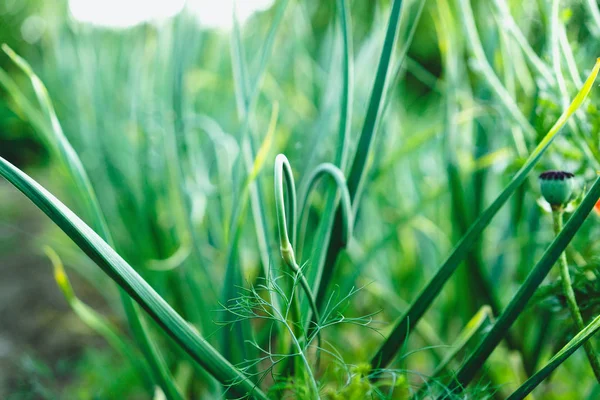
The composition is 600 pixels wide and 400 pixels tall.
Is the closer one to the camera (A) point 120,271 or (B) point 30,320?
(A) point 120,271

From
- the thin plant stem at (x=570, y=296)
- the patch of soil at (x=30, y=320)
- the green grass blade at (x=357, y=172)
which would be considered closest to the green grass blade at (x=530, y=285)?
the thin plant stem at (x=570, y=296)

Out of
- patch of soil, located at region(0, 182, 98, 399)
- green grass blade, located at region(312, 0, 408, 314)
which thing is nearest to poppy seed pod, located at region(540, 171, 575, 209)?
green grass blade, located at region(312, 0, 408, 314)

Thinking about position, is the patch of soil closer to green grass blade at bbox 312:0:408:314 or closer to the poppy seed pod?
green grass blade at bbox 312:0:408:314

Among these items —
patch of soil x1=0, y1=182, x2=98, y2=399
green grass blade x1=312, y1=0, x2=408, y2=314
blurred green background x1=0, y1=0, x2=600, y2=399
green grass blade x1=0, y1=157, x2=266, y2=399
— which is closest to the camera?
green grass blade x1=0, y1=157, x2=266, y2=399

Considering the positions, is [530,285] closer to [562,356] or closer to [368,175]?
[562,356]

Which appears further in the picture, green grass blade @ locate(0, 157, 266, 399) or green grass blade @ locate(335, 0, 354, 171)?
green grass blade @ locate(335, 0, 354, 171)

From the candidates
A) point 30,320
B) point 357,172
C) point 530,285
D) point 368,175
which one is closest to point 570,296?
point 530,285

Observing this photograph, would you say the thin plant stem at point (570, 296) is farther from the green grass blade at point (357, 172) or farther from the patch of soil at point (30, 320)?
the patch of soil at point (30, 320)
